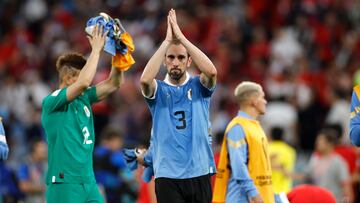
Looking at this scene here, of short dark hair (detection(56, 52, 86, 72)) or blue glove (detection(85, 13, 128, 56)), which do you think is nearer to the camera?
blue glove (detection(85, 13, 128, 56))

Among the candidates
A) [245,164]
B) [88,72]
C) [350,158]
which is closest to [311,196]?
[245,164]

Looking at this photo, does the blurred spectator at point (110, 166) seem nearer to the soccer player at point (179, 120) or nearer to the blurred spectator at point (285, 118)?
the soccer player at point (179, 120)

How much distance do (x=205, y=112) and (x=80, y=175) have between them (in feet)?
4.45

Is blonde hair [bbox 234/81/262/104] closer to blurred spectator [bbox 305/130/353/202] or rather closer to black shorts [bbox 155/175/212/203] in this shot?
black shorts [bbox 155/175/212/203]

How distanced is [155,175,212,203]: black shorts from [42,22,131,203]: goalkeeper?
0.62 m

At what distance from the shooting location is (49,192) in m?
9.33

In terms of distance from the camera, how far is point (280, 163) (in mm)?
14531

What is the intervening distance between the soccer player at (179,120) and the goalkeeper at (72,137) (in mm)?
605

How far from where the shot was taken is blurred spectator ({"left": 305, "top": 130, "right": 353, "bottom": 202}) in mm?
14000

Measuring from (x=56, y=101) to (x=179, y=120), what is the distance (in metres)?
1.19

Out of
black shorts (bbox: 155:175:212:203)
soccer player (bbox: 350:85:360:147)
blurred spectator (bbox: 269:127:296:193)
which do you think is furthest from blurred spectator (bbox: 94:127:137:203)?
soccer player (bbox: 350:85:360:147)

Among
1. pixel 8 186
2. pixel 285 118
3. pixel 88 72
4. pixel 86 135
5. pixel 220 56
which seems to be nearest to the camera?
pixel 88 72

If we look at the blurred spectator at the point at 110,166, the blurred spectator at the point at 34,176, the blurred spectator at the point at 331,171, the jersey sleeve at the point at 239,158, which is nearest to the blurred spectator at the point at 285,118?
the blurred spectator at the point at 331,171

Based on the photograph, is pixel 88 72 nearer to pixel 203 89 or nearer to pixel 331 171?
pixel 203 89
